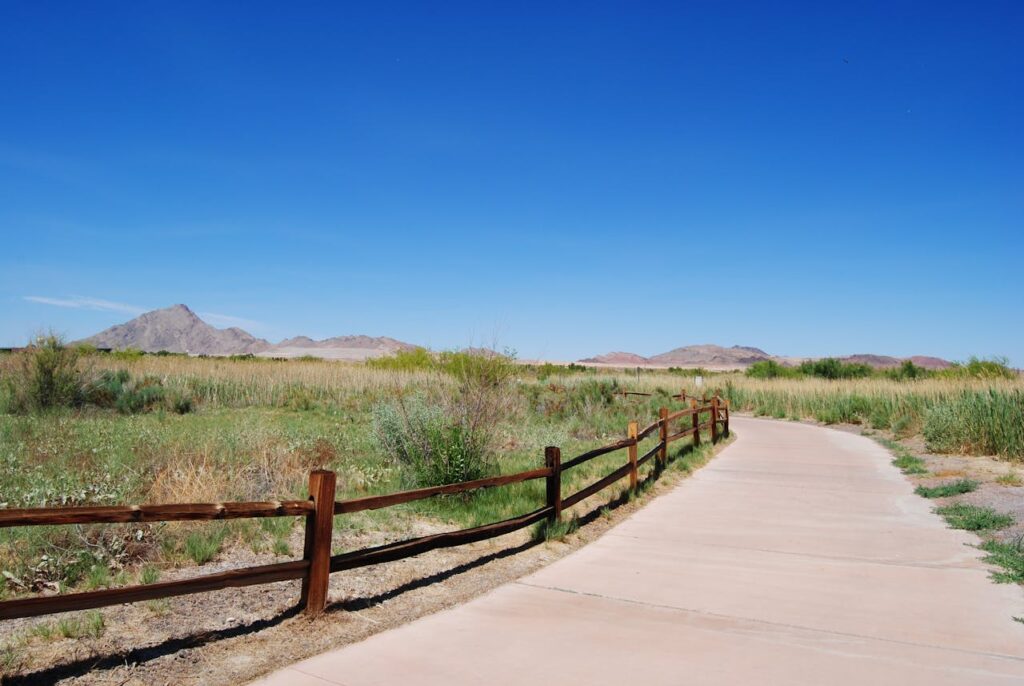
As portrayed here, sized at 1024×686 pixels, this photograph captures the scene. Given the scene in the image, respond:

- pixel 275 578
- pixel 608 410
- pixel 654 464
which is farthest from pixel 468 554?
pixel 608 410

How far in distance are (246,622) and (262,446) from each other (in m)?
6.78

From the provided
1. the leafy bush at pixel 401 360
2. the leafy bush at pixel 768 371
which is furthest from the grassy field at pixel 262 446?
the leafy bush at pixel 768 371

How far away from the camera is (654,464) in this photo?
48.4ft

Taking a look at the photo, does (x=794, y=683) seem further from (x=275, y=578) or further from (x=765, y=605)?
(x=275, y=578)

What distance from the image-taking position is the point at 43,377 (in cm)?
1953

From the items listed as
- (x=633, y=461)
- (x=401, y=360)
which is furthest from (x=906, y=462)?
(x=401, y=360)

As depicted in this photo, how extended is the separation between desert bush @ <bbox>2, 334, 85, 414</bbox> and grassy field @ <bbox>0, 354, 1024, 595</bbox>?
17 cm

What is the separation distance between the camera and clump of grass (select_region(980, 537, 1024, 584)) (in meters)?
6.75

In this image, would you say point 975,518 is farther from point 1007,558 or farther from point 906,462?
point 906,462

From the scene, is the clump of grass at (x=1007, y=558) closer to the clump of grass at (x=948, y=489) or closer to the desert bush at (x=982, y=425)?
the clump of grass at (x=948, y=489)

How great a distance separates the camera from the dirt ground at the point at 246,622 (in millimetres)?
4445

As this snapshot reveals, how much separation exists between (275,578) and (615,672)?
8.53 ft

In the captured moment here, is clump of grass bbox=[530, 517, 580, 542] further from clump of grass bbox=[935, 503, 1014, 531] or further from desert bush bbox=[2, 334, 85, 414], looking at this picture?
desert bush bbox=[2, 334, 85, 414]

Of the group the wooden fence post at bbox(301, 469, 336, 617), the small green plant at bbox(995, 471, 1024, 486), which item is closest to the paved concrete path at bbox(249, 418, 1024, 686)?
the wooden fence post at bbox(301, 469, 336, 617)
